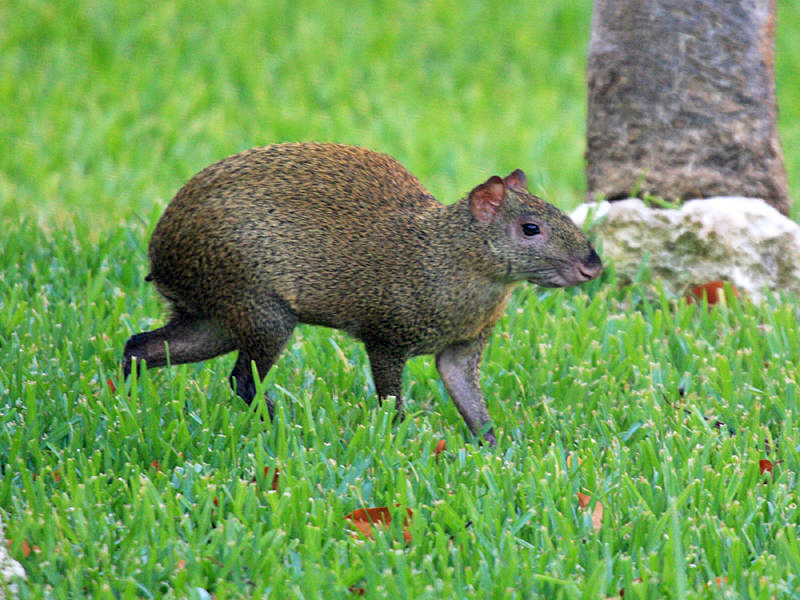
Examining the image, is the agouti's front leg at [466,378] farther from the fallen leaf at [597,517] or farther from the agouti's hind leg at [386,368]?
the fallen leaf at [597,517]

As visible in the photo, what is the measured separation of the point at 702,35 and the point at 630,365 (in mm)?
2032

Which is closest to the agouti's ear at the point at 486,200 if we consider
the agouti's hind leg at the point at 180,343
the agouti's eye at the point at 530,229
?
the agouti's eye at the point at 530,229

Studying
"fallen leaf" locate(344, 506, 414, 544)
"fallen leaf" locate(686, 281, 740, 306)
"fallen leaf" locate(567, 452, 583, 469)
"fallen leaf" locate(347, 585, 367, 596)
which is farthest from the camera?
"fallen leaf" locate(686, 281, 740, 306)

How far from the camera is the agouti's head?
13.8ft

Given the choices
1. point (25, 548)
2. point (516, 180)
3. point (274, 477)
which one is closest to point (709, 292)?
point (516, 180)

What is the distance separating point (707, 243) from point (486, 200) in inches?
81.3

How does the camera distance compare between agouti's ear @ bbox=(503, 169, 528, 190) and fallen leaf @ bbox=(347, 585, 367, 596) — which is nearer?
fallen leaf @ bbox=(347, 585, 367, 596)

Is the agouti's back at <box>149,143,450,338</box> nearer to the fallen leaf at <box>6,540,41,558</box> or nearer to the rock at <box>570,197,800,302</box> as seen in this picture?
the fallen leaf at <box>6,540,41,558</box>

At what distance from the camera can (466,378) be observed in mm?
4461

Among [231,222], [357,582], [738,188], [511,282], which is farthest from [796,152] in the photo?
[357,582]

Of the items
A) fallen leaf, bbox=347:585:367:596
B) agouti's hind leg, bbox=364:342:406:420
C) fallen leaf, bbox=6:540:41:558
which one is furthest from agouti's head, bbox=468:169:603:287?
fallen leaf, bbox=6:540:41:558

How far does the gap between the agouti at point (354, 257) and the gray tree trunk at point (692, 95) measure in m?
2.02

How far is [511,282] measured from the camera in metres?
4.35

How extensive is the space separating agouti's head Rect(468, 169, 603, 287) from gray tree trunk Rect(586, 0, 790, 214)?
214cm
